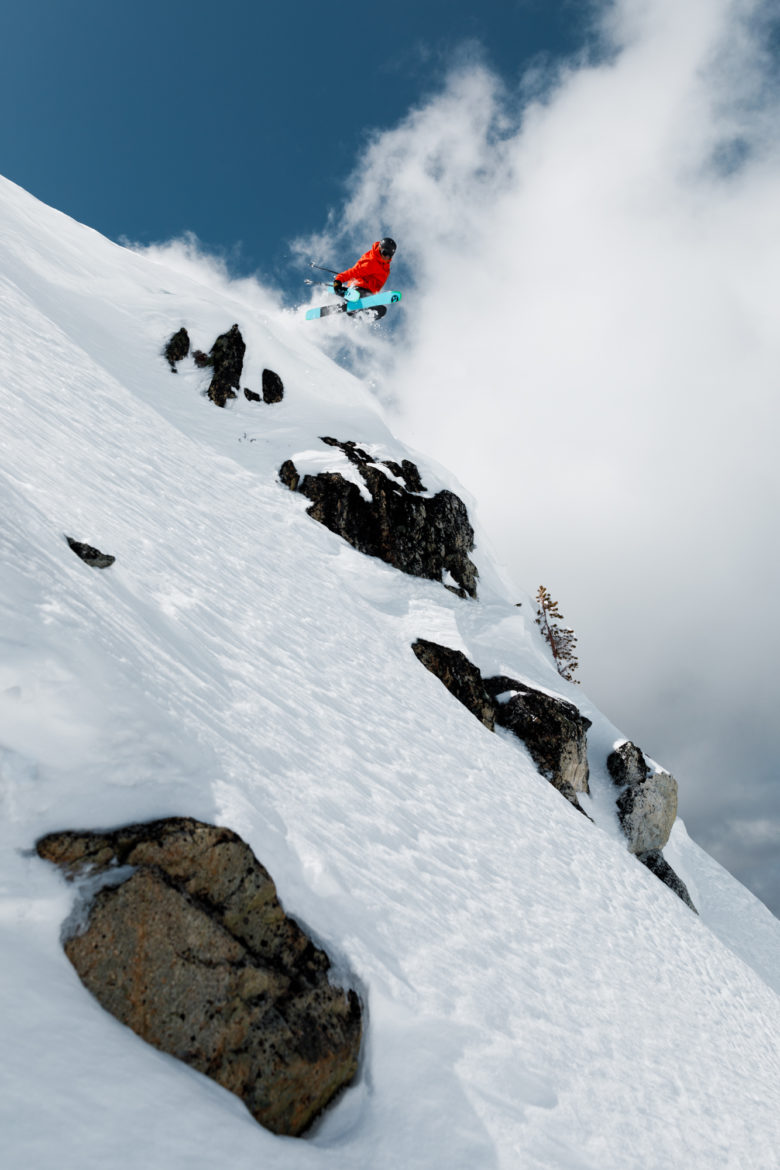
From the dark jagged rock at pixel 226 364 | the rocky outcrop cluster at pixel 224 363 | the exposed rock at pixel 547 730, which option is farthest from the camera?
the rocky outcrop cluster at pixel 224 363

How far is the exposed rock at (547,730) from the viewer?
1631 centimetres

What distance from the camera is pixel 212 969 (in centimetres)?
338

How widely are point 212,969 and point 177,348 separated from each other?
23038 mm

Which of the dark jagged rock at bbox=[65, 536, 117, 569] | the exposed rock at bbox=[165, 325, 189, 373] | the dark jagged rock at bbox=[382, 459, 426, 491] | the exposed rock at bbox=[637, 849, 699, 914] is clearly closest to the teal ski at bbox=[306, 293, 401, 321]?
the dark jagged rock at bbox=[382, 459, 426, 491]

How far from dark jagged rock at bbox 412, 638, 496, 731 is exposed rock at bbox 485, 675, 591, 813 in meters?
0.75

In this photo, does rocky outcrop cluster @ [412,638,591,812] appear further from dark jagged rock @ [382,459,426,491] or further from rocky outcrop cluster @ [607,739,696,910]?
dark jagged rock @ [382,459,426,491]

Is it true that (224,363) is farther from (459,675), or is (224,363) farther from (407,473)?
(459,675)

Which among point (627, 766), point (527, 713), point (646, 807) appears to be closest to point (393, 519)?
point (527, 713)

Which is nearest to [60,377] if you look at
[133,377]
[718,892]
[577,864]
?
[133,377]

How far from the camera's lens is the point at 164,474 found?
13.1m

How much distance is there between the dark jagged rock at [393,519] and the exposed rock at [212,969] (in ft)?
50.0

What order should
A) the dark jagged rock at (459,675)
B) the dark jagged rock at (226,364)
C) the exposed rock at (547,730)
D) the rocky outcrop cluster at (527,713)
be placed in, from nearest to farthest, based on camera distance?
the dark jagged rock at (459,675) → the rocky outcrop cluster at (527,713) → the exposed rock at (547,730) → the dark jagged rock at (226,364)

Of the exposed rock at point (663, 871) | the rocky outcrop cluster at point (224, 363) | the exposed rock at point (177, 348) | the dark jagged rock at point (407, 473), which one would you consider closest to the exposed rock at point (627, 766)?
the exposed rock at point (663, 871)

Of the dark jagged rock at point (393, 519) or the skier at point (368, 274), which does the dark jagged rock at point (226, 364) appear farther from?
the skier at point (368, 274)
